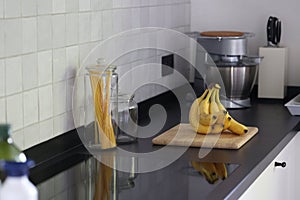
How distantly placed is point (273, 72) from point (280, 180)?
0.78 metres

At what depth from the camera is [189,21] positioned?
3.48 metres

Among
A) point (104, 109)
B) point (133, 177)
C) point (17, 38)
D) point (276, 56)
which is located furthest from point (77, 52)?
point (276, 56)

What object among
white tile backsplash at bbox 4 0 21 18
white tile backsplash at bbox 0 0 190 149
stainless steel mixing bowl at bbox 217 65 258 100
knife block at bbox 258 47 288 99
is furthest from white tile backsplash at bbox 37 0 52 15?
knife block at bbox 258 47 288 99

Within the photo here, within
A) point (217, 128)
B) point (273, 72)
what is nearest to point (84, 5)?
point (217, 128)

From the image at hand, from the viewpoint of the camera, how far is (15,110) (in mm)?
1927

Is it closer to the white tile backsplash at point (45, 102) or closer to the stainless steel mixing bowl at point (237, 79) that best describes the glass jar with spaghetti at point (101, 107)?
the white tile backsplash at point (45, 102)

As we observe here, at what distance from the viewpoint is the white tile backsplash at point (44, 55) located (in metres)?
1.90

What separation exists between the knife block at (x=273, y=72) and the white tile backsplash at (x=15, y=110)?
154 cm

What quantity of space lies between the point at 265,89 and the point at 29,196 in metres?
2.39

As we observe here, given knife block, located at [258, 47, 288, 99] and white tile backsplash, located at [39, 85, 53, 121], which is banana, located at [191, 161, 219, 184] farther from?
knife block, located at [258, 47, 288, 99]

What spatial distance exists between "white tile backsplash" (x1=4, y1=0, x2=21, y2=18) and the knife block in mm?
1549

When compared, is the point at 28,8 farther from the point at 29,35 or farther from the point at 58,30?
the point at 58,30

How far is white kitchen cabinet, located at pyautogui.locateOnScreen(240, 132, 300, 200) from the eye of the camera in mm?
2166

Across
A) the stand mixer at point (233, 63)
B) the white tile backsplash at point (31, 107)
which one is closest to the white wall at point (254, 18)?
the stand mixer at point (233, 63)
